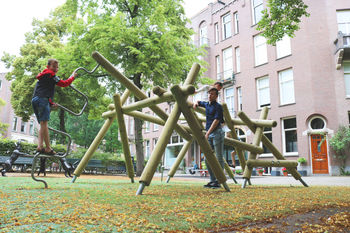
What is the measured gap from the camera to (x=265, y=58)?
22.9 meters

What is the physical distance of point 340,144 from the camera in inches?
691

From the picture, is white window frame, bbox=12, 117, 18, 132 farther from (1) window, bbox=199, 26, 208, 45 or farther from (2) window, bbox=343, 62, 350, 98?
(2) window, bbox=343, 62, 350, 98

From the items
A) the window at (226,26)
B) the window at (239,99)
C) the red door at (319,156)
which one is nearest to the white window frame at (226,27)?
the window at (226,26)

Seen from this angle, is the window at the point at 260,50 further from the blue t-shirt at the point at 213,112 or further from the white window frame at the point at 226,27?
the blue t-shirt at the point at 213,112

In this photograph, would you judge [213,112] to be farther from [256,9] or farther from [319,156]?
[256,9]

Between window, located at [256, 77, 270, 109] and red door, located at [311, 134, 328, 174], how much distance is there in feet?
15.7

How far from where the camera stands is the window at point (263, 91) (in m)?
22.4

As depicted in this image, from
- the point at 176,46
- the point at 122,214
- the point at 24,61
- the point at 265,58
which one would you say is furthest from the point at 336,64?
the point at 24,61

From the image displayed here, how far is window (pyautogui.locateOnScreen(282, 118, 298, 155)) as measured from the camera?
65.9 feet

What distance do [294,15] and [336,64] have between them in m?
14.5

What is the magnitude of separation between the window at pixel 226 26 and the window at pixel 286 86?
7292 millimetres

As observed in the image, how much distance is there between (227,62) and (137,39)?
14161 mm

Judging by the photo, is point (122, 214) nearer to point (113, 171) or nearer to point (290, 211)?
point (290, 211)

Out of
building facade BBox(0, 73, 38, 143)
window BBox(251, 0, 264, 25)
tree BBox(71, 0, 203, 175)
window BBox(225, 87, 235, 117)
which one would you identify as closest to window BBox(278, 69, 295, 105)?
window BBox(225, 87, 235, 117)
